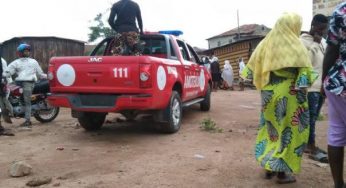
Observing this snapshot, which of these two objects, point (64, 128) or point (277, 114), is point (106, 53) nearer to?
point (64, 128)

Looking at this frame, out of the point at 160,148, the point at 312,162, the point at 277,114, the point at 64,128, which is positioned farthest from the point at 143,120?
the point at 277,114

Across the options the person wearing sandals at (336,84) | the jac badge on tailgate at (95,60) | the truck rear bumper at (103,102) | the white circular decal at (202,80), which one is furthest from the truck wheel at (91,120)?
the person wearing sandals at (336,84)

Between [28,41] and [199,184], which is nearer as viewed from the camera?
[199,184]

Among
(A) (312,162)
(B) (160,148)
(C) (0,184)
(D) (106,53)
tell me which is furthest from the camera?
(D) (106,53)

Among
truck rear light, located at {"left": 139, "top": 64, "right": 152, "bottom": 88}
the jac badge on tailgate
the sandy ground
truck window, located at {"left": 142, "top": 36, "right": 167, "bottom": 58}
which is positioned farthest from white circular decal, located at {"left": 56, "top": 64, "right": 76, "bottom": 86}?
truck window, located at {"left": 142, "top": 36, "right": 167, "bottom": 58}

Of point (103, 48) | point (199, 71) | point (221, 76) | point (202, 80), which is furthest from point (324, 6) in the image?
point (221, 76)

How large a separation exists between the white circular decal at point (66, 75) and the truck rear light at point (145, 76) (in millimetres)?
1064

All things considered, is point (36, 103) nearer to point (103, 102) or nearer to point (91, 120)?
point (91, 120)

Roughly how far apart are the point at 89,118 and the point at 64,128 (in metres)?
0.89

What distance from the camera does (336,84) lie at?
3.30m

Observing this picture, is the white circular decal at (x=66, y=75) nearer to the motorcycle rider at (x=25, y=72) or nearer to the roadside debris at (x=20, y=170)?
the motorcycle rider at (x=25, y=72)

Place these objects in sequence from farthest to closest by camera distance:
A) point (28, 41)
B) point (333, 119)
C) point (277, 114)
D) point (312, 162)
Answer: point (28, 41)
point (312, 162)
point (277, 114)
point (333, 119)

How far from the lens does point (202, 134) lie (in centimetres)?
702

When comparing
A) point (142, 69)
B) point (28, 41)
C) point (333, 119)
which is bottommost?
point (333, 119)
